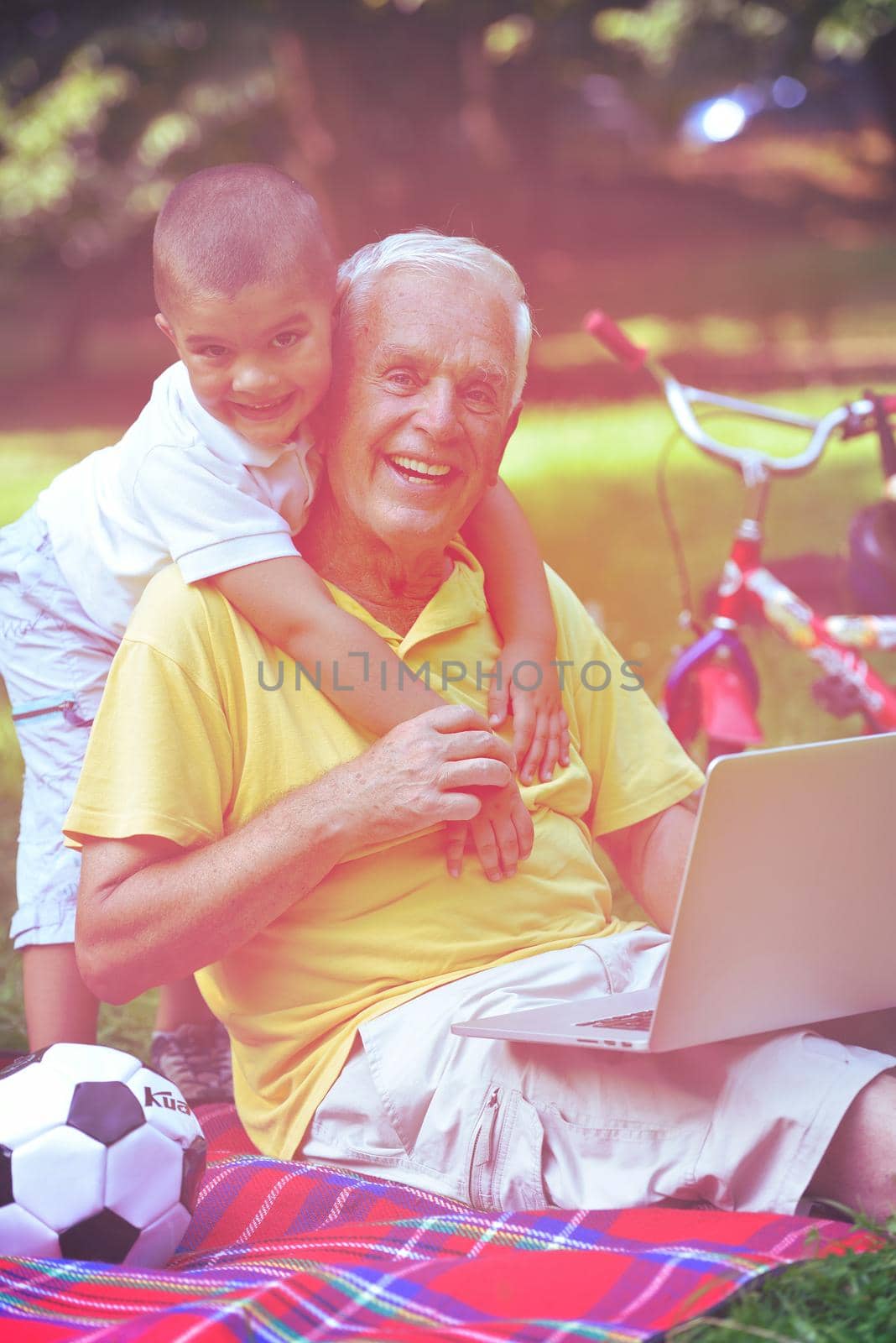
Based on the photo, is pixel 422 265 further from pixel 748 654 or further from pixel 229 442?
pixel 748 654

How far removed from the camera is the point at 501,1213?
→ 5.45 ft

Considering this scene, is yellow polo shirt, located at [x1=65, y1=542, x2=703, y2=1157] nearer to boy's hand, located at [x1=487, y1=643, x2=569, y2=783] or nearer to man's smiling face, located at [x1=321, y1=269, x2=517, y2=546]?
boy's hand, located at [x1=487, y1=643, x2=569, y2=783]

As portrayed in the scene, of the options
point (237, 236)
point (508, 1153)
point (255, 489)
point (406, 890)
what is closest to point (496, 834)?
point (406, 890)

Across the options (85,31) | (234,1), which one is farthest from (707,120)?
(85,31)

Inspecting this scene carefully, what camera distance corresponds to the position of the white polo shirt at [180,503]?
180cm

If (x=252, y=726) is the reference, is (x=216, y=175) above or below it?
above

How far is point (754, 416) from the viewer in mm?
3209

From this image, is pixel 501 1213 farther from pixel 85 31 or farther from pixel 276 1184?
pixel 85 31

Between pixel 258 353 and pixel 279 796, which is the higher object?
pixel 258 353

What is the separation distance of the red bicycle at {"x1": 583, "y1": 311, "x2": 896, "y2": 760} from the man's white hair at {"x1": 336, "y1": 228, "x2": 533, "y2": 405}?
1.13 meters

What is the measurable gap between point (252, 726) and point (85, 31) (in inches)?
249

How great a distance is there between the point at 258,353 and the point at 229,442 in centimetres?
12

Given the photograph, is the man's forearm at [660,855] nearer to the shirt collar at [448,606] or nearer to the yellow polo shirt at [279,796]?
the yellow polo shirt at [279,796]

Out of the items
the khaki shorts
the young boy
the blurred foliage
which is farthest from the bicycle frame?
the blurred foliage
